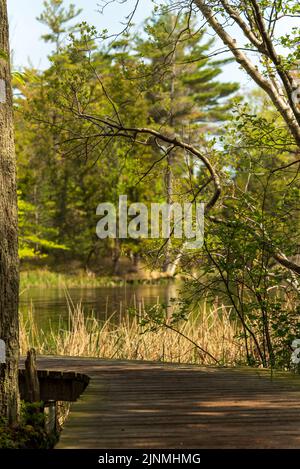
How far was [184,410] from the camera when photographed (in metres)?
4.52

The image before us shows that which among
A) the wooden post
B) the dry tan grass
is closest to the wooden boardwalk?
the wooden post

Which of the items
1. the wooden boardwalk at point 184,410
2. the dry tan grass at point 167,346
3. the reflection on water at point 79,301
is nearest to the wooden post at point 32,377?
the wooden boardwalk at point 184,410

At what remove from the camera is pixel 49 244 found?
31297 mm

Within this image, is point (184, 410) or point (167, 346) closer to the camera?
point (184, 410)

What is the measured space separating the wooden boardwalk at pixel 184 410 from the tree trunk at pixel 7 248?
0.52m

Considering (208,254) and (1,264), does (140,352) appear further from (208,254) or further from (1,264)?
(1,264)

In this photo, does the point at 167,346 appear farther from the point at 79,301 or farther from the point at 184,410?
the point at 79,301

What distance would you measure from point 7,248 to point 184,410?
5.16 feet

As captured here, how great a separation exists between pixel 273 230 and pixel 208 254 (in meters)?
0.66

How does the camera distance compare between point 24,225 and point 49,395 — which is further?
point 24,225

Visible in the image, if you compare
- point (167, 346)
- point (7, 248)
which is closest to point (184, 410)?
point (7, 248)

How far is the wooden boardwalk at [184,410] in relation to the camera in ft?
12.5

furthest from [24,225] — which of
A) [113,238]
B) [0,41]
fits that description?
[0,41]
